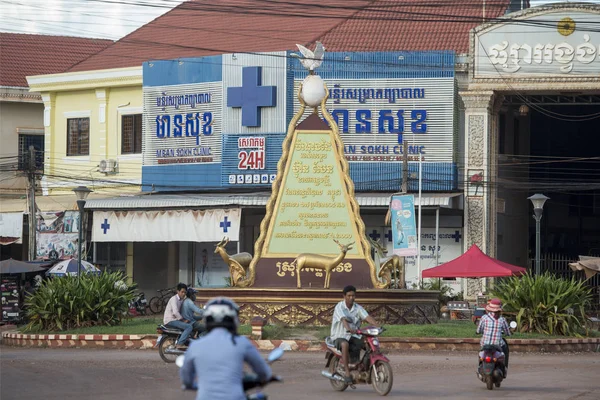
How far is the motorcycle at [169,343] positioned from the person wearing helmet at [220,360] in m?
12.5

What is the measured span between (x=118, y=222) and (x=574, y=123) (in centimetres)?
2050

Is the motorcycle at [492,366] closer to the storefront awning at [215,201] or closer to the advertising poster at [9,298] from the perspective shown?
the advertising poster at [9,298]

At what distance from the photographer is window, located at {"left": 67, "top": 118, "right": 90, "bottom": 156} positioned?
149 ft

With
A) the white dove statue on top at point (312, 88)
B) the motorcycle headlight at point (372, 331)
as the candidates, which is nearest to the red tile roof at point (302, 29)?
the white dove statue on top at point (312, 88)

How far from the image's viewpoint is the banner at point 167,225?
39438mm

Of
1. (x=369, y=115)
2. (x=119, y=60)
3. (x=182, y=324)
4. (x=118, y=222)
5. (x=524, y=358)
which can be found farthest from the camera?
(x=119, y=60)

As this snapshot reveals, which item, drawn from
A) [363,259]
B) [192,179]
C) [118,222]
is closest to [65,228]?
[118,222]

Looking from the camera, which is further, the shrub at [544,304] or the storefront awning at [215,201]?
the storefront awning at [215,201]

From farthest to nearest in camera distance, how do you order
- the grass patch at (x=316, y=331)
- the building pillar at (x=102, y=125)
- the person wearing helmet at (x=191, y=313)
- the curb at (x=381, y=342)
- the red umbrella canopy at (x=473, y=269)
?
the building pillar at (x=102, y=125) < the red umbrella canopy at (x=473, y=269) < the grass patch at (x=316, y=331) < the curb at (x=381, y=342) < the person wearing helmet at (x=191, y=313)

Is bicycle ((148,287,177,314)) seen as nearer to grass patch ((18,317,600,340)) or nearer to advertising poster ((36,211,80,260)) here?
advertising poster ((36,211,80,260))

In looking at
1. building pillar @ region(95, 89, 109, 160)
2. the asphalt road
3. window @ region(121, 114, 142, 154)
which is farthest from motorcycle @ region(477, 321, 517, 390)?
building pillar @ region(95, 89, 109, 160)

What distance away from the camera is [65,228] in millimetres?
43156

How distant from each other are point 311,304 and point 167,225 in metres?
16.3

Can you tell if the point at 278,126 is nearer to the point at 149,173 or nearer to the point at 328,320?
the point at 149,173
